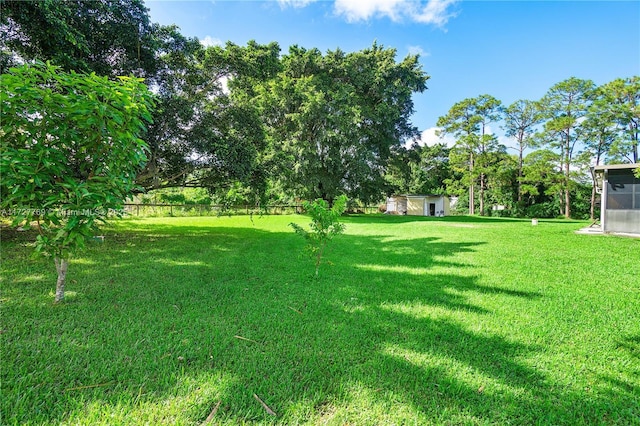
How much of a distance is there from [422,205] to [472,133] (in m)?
7.94

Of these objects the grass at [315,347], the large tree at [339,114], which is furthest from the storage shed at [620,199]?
the large tree at [339,114]

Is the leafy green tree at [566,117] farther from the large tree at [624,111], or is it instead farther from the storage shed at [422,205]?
the storage shed at [422,205]

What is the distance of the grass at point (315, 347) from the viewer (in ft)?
4.94

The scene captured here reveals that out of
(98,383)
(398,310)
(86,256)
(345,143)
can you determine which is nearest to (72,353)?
(98,383)

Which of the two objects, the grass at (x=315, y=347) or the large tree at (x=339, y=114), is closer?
the grass at (x=315, y=347)

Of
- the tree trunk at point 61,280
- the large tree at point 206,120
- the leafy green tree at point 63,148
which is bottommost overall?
the tree trunk at point 61,280

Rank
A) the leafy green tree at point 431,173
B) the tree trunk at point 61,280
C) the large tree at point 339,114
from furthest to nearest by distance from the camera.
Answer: the leafy green tree at point 431,173 < the large tree at point 339,114 < the tree trunk at point 61,280

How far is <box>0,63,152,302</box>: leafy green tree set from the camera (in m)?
2.12

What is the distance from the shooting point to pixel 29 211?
2232 millimetres

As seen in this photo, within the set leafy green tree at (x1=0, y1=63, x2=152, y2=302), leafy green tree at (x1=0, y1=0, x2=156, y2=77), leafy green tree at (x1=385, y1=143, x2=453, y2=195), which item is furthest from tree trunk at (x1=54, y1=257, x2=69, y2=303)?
leafy green tree at (x1=385, y1=143, x2=453, y2=195)

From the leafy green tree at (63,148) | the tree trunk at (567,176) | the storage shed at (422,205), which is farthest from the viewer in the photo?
the storage shed at (422,205)

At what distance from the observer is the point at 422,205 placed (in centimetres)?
2781

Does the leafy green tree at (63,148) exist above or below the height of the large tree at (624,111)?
below

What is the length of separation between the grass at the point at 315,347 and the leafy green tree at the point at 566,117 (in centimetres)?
2305
